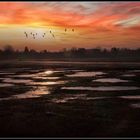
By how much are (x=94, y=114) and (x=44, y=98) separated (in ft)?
25.3

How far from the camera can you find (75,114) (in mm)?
18375

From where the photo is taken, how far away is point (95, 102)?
22766mm

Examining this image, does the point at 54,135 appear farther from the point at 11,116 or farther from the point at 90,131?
the point at 11,116

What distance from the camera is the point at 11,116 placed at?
18.2 m

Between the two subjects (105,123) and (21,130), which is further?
(105,123)

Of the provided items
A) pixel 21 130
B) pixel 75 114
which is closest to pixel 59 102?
pixel 75 114

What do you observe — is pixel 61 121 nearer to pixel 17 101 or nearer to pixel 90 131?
pixel 90 131

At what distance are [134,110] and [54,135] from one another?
7205 mm

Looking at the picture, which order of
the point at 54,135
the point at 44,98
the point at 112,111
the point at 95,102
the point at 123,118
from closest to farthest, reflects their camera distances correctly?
the point at 54,135
the point at 123,118
the point at 112,111
the point at 95,102
the point at 44,98

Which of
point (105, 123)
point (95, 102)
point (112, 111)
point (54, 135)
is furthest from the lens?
point (95, 102)

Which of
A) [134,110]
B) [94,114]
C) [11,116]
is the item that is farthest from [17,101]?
[134,110]

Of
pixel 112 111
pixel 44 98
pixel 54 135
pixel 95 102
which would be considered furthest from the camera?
pixel 44 98

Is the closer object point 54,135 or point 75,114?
point 54,135

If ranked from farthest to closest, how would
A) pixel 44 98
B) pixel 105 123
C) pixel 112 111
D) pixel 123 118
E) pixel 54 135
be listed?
pixel 44 98
pixel 112 111
pixel 123 118
pixel 105 123
pixel 54 135
